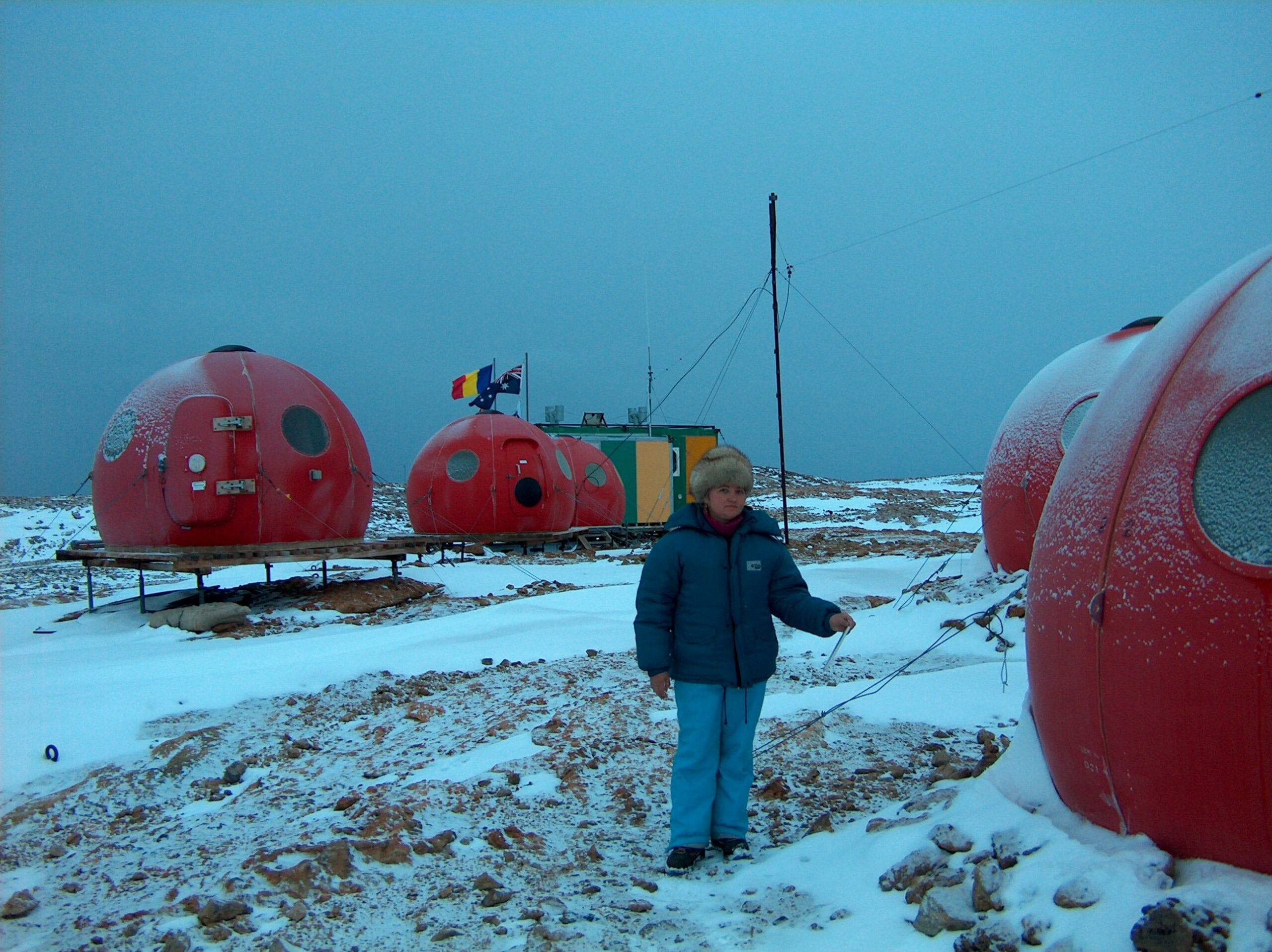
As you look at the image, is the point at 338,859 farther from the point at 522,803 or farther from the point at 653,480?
the point at 653,480

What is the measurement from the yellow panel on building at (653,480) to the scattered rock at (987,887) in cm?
2459

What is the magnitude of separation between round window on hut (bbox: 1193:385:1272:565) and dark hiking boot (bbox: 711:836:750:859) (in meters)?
2.31

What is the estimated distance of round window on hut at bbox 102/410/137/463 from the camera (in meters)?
11.8

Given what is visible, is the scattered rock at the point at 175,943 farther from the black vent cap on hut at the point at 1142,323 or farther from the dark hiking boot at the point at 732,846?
the black vent cap on hut at the point at 1142,323

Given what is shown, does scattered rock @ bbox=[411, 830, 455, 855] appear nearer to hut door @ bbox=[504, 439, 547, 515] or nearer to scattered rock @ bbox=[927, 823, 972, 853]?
scattered rock @ bbox=[927, 823, 972, 853]

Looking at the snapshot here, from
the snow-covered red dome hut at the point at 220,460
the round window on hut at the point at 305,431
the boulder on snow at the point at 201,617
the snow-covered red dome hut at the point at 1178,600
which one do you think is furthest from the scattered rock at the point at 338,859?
the round window on hut at the point at 305,431

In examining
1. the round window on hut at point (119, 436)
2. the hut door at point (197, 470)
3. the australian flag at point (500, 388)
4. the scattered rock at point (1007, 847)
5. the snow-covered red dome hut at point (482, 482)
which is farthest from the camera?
the australian flag at point (500, 388)

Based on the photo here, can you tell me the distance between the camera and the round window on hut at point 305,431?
12.0 meters

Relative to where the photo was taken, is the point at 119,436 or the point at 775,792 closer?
the point at 775,792

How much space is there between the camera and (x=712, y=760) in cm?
392

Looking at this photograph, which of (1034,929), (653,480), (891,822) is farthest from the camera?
(653,480)

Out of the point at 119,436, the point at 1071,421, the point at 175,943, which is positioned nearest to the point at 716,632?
the point at 175,943

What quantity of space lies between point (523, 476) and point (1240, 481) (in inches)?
656

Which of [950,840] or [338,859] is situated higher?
[950,840]
